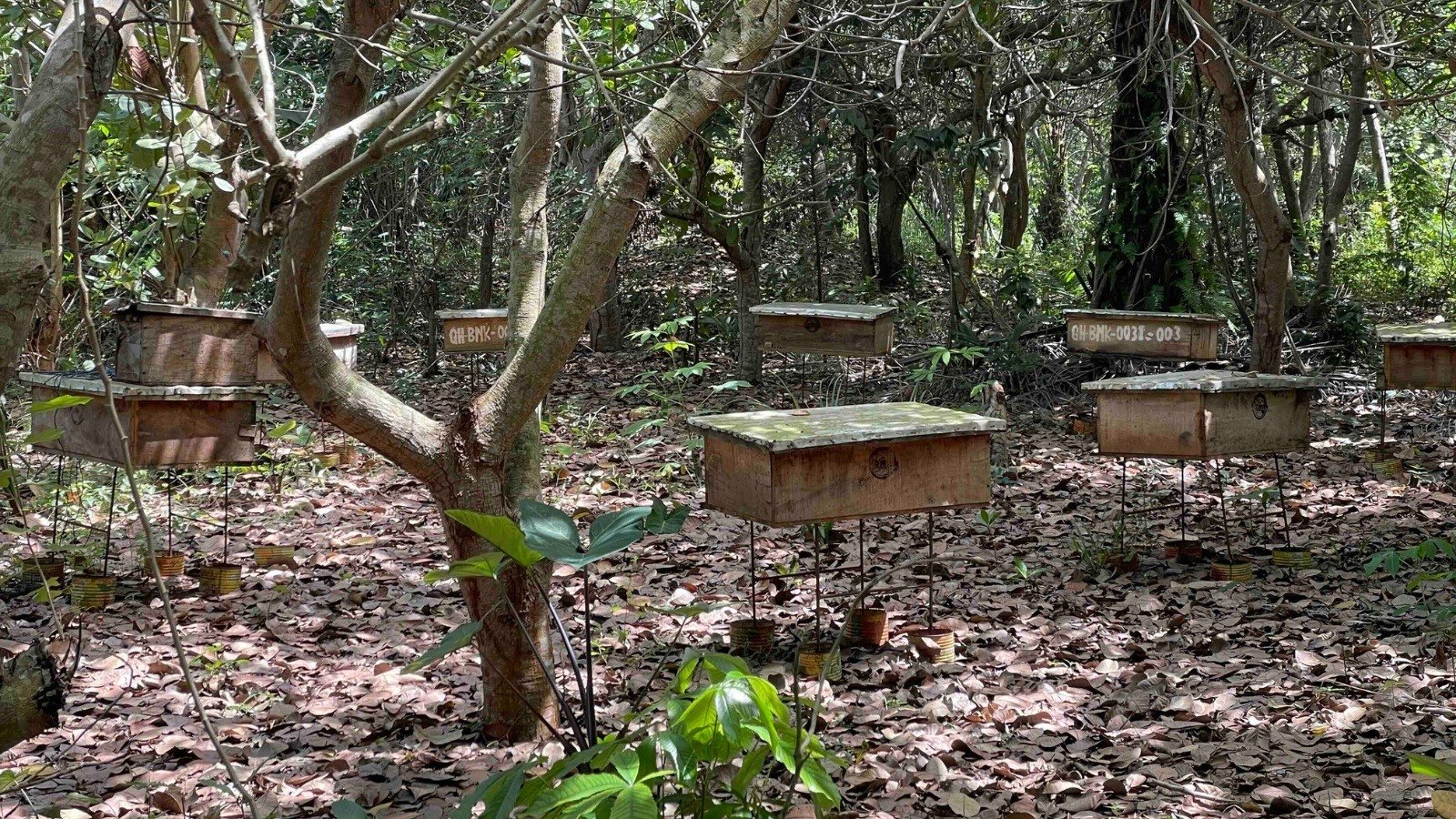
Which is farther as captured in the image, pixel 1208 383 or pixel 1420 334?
pixel 1420 334

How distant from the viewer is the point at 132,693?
462 centimetres

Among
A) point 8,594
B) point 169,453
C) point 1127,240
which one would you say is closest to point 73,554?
point 8,594

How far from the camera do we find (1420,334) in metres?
7.65

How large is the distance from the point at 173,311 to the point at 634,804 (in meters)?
3.73

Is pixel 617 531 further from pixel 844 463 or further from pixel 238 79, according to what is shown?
pixel 844 463

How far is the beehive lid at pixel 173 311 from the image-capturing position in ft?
16.4

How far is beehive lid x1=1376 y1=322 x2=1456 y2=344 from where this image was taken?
7.54m

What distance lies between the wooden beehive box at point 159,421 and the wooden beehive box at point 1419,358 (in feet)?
22.6

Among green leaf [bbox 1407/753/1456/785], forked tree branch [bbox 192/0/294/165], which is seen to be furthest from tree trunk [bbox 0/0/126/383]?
green leaf [bbox 1407/753/1456/785]

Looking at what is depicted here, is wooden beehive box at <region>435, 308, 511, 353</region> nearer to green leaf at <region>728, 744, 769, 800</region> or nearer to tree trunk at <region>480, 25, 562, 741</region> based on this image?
tree trunk at <region>480, 25, 562, 741</region>

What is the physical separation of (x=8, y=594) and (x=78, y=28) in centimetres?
483

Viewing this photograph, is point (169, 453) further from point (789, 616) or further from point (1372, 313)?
point (1372, 313)

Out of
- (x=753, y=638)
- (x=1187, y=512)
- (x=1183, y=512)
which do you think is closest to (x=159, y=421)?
(x=753, y=638)

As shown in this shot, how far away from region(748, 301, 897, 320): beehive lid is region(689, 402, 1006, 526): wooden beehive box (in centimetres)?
406
